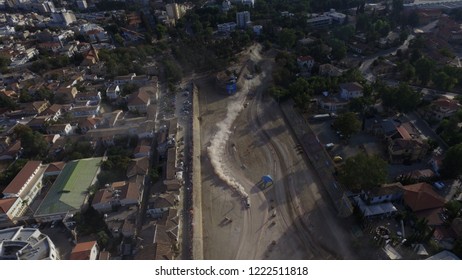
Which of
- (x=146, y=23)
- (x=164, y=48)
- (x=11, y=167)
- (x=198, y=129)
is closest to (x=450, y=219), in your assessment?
(x=198, y=129)

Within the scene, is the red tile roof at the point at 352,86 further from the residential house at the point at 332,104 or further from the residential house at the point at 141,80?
the residential house at the point at 141,80

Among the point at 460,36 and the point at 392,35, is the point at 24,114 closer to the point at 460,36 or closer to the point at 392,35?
the point at 392,35

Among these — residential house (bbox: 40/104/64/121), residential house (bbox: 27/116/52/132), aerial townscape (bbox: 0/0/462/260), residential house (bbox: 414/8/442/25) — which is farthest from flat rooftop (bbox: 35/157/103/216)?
residential house (bbox: 414/8/442/25)

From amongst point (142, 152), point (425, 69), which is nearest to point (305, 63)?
point (425, 69)

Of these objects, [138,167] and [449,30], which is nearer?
[138,167]

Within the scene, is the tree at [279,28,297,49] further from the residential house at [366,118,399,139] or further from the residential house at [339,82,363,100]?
the residential house at [366,118,399,139]

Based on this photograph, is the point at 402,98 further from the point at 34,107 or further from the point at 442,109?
the point at 34,107
